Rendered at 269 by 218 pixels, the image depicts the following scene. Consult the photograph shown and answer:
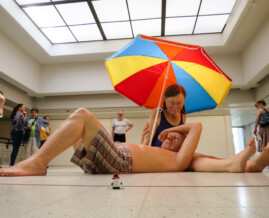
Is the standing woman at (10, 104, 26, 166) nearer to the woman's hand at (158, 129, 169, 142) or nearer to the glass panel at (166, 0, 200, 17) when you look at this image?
the woman's hand at (158, 129, 169, 142)

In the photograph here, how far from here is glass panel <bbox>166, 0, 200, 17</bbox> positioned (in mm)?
5496

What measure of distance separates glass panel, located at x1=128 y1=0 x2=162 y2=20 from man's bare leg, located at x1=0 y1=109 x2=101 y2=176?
484 cm

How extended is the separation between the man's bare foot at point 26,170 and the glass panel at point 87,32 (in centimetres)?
568

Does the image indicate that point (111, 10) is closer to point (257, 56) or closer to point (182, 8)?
point (182, 8)

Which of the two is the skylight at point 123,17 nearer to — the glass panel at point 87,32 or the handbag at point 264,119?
the glass panel at point 87,32

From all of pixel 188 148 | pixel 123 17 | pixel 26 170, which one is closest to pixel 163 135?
pixel 188 148

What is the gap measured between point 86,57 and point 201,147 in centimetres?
611

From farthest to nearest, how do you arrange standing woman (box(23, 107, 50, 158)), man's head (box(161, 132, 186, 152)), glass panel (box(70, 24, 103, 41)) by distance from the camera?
1. glass panel (box(70, 24, 103, 41))
2. standing woman (box(23, 107, 50, 158))
3. man's head (box(161, 132, 186, 152))

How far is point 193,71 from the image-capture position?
2814 millimetres

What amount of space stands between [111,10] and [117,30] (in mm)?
867

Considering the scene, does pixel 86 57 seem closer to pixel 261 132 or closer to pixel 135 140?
pixel 135 140

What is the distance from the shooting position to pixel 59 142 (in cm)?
145

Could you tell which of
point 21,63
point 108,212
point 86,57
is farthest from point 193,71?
point 21,63

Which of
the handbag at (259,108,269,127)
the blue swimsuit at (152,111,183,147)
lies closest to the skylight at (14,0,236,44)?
the handbag at (259,108,269,127)
